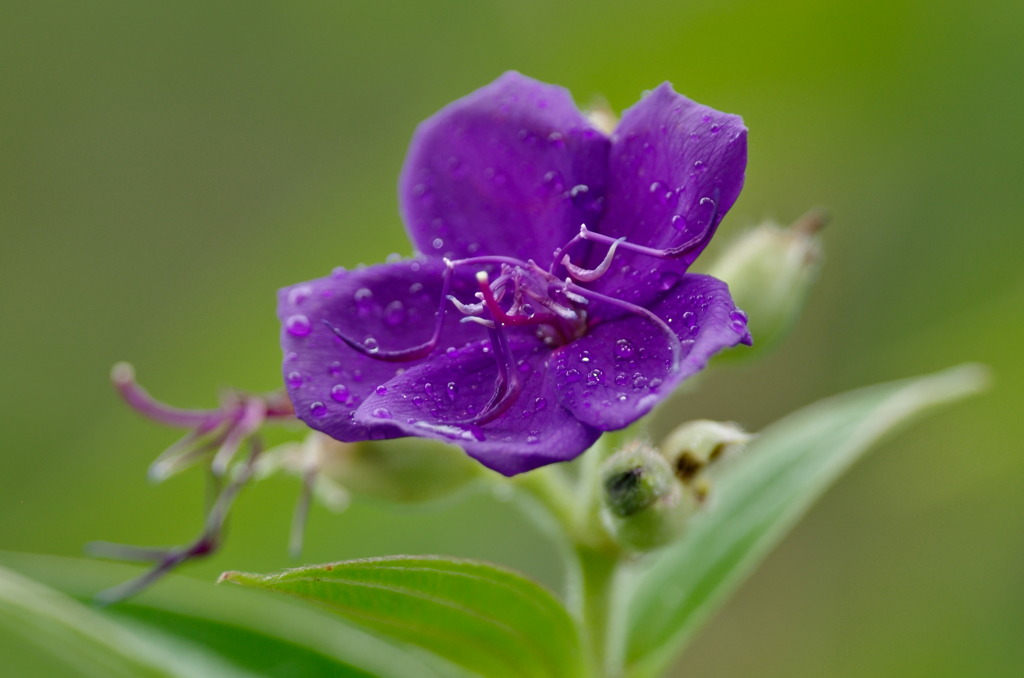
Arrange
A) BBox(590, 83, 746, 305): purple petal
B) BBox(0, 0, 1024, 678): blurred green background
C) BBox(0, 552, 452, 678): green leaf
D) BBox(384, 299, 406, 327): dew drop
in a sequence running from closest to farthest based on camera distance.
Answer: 1. BBox(590, 83, 746, 305): purple petal
2. BBox(384, 299, 406, 327): dew drop
3. BBox(0, 552, 452, 678): green leaf
4. BBox(0, 0, 1024, 678): blurred green background

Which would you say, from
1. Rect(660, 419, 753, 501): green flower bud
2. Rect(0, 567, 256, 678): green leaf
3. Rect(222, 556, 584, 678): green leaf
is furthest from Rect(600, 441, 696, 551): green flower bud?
Rect(0, 567, 256, 678): green leaf

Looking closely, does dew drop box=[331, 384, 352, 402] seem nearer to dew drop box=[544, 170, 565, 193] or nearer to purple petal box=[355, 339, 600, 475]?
purple petal box=[355, 339, 600, 475]

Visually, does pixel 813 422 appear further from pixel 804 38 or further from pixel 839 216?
pixel 804 38

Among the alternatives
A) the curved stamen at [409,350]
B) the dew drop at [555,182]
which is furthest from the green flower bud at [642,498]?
the dew drop at [555,182]

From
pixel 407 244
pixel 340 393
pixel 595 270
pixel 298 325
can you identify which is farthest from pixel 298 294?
pixel 407 244

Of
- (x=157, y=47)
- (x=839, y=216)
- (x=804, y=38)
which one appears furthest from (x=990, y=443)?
(x=157, y=47)

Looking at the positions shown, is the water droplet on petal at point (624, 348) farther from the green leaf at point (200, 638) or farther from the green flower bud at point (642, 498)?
the green leaf at point (200, 638)
